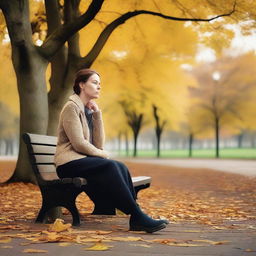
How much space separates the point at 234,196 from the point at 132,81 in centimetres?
1185

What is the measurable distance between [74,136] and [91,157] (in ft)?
0.94

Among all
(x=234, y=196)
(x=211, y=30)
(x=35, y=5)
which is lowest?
(x=234, y=196)

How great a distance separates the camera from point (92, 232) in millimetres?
4637

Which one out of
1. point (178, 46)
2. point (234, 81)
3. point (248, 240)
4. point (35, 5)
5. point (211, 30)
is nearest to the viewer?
point (248, 240)

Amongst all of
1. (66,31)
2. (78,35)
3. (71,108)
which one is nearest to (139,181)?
(71,108)

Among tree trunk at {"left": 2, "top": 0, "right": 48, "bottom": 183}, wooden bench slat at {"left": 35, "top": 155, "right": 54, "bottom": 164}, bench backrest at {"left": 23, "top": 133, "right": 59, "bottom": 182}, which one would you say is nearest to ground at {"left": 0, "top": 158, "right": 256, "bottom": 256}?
bench backrest at {"left": 23, "top": 133, "right": 59, "bottom": 182}

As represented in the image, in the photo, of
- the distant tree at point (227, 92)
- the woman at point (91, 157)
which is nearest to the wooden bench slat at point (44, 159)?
the woman at point (91, 157)

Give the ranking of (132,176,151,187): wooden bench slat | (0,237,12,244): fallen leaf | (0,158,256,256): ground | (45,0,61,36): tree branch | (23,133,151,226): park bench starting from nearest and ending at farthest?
(0,158,256,256): ground < (0,237,12,244): fallen leaf < (23,133,151,226): park bench < (132,176,151,187): wooden bench slat < (45,0,61,36): tree branch

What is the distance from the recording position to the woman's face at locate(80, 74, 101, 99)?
17.3 ft

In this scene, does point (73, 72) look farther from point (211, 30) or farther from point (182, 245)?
point (182, 245)

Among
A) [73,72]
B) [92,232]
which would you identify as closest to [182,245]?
[92,232]

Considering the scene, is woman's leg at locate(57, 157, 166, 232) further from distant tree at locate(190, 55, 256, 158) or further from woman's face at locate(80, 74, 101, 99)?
distant tree at locate(190, 55, 256, 158)

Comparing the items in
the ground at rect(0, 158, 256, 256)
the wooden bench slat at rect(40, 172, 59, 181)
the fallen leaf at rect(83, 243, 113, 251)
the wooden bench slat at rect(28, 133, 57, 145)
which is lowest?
the ground at rect(0, 158, 256, 256)

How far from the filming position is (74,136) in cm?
495
